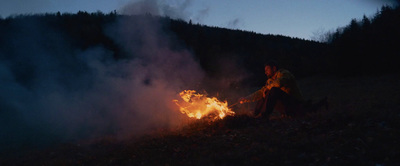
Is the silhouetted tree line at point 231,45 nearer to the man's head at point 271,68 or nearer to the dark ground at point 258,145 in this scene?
the man's head at point 271,68

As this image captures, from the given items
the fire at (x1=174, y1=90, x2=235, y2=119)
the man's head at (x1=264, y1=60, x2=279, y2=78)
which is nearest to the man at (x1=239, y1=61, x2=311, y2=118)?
the man's head at (x1=264, y1=60, x2=279, y2=78)

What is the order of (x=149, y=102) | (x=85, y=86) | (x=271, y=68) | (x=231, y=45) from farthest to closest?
(x=231, y=45), (x=85, y=86), (x=149, y=102), (x=271, y=68)

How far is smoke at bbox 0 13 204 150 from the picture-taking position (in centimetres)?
823

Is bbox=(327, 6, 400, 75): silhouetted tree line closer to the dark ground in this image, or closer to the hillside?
the hillside

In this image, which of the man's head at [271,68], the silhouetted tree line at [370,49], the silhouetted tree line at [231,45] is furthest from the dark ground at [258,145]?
the silhouetted tree line at [370,49]

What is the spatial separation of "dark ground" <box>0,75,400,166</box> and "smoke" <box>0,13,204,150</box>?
1.46 m

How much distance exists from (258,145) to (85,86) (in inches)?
303

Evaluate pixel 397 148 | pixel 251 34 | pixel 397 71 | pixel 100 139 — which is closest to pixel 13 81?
pixel 100 139

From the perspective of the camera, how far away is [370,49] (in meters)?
17.8

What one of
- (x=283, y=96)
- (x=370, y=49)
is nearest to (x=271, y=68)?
(x=283, y=96)

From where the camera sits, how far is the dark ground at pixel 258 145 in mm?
3711

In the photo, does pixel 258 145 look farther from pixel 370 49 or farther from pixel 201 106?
pixel 370 49

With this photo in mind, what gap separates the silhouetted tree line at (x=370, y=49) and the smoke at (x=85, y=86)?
11534 millimetres

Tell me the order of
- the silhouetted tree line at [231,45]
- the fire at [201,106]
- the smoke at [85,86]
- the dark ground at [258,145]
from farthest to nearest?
the silhouetted tree line at [231,45]
the smoke at [85,86]
the fire at [201,106]
the dark ground at [258,145]
